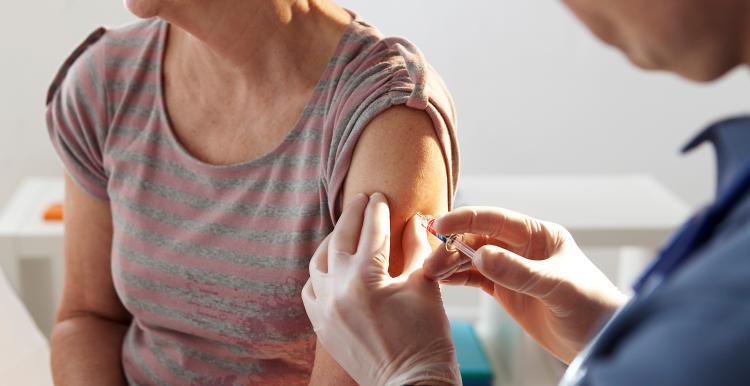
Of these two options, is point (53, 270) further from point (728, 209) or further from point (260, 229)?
point (728, 209)

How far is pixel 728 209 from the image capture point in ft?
1.79

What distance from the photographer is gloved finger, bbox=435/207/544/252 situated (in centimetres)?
100

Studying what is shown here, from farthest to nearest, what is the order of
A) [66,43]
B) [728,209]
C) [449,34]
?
[449,34] → [66,43] → [728,209]

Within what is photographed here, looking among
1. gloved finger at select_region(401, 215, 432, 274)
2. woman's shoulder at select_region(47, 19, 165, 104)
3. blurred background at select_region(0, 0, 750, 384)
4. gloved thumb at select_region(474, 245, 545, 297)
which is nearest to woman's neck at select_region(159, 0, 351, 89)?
woman's shoulder at select_region(47, 19, 165, 104)

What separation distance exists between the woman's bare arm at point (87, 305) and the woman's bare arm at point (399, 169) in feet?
1.52

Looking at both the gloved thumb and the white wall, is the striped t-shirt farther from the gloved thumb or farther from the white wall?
the white wall

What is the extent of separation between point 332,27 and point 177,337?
0.50 meters

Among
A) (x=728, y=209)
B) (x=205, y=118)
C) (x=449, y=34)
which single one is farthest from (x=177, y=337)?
(x=449, y=34)

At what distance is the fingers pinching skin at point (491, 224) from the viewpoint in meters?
0.99

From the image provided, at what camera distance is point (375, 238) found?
96 cm

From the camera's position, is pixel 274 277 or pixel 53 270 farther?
pixel 53 270

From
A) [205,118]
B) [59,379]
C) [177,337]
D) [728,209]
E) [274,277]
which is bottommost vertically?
[59,379]

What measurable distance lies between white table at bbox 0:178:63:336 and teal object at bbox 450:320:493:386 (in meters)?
0.95

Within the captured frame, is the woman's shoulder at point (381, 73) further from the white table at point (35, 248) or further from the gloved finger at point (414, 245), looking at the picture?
the white table at point (35, 248)
